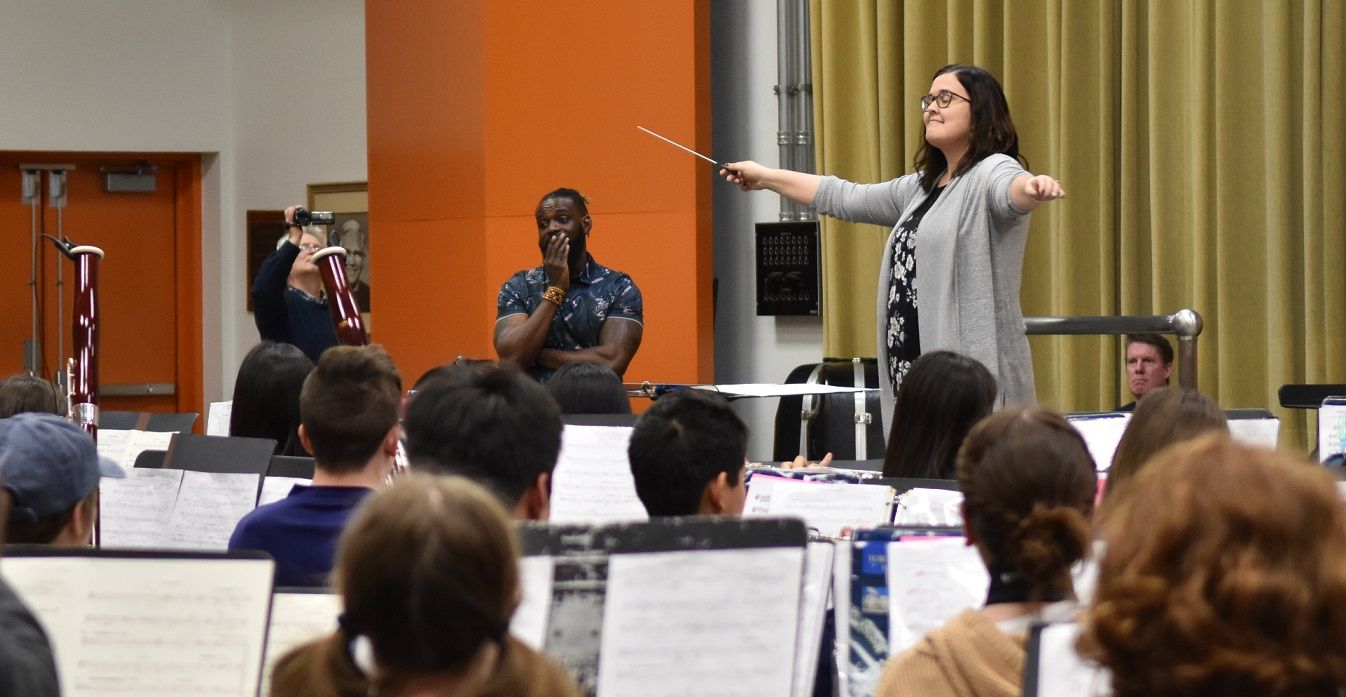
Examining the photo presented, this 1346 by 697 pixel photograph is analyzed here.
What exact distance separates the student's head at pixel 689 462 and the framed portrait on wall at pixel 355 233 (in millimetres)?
6430

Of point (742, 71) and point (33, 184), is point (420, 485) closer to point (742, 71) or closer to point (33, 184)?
point (742, 71)

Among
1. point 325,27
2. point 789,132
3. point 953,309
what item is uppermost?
point 325,27

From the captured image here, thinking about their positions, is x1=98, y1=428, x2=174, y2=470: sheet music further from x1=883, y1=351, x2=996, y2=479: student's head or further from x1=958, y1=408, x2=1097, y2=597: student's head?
x1=958, y1=408, x2=1097, y2=597: student's head

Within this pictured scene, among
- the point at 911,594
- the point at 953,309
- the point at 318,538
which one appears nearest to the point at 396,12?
the point at 953,309

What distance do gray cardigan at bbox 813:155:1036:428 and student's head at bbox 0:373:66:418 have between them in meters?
2.07

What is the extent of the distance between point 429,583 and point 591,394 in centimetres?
239

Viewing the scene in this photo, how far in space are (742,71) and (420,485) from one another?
574cm

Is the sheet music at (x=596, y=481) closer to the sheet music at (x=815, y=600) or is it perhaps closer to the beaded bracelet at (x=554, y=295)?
the sheet music at (x=815, y=600)

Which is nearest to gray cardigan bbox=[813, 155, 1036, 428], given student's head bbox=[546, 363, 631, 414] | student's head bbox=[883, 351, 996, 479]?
student's head bbox=[883, 351, 996, 479]

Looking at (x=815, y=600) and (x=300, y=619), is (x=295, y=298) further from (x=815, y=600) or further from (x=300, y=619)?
(x=815, y=600)

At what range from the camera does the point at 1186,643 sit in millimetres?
962

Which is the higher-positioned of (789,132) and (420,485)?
(789,132)

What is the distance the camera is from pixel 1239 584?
0.94m

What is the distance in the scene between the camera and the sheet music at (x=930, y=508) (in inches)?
97.3
